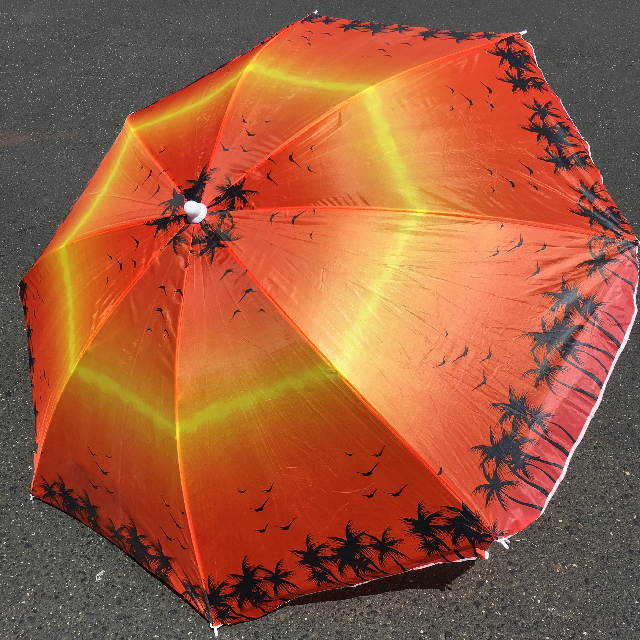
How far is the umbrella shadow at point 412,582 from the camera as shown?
265 centimetres

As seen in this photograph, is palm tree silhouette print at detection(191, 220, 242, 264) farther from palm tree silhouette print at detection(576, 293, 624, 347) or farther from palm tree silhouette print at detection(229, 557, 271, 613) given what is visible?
palm tree silhouette print at detection(576, 293, 624, 347)

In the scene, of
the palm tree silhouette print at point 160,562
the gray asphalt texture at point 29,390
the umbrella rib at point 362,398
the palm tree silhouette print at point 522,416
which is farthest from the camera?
the gray asphalt texture at point 29,390

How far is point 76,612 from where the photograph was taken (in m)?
2.79

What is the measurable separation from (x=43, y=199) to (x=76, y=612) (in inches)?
103

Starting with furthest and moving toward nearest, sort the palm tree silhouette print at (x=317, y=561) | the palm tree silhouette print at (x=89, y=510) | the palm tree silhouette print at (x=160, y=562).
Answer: the palm tree silhouette print at (x=89, y=510) → the palm tree silhouette print at (x=160, y=562) → the palm tree silhouette print at (x=317, y=561)

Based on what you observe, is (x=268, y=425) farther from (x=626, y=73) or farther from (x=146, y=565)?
(x=626, y=73)

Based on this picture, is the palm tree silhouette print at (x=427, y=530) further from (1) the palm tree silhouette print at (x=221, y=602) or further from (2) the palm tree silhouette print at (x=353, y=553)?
(1) the palm tree silhouette print at (x=221, y=602)

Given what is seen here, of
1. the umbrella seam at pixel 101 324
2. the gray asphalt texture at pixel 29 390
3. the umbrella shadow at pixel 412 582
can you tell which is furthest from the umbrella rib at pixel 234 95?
the umbrella shadow at pixel 412 582

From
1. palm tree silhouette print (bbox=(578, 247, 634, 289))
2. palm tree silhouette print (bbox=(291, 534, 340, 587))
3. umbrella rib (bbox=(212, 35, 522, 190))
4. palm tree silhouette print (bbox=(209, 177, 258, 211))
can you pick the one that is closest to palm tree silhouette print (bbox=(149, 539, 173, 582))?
palm tree silhouette print (bbox=(291, 534, 340, 587))

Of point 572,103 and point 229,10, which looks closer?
point 572,103

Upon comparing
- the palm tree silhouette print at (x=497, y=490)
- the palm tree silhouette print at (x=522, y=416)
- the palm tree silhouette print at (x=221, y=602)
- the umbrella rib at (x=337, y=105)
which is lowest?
Answer: the palm tree silhouette print at (x=221, y=602)

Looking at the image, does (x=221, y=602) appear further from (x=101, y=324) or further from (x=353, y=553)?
(x=101, y=324)

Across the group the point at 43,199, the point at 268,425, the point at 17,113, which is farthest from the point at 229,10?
the point at 268,425

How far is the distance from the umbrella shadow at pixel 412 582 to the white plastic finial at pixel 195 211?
187 centimetres
